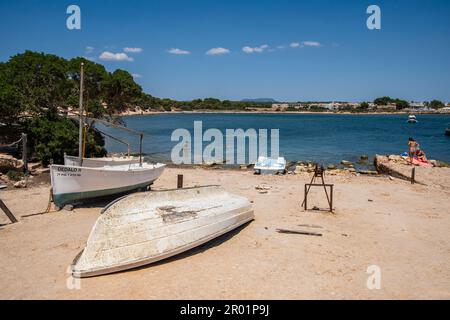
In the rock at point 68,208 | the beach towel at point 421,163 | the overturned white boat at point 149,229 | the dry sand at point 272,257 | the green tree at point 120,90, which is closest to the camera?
the dry sand at point 272,257

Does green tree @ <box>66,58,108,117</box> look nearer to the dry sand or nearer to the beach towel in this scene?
the dry sand

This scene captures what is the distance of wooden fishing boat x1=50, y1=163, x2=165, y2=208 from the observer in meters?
12.4

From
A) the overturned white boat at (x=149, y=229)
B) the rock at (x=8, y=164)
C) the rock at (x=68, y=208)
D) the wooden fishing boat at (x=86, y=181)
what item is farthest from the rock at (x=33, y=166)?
the overturned white boat at (x=149, y=229)

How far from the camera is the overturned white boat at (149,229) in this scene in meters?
7.63

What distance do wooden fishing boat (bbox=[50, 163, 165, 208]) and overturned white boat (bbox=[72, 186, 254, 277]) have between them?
405cm

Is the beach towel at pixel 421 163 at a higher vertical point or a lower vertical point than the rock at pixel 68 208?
higher

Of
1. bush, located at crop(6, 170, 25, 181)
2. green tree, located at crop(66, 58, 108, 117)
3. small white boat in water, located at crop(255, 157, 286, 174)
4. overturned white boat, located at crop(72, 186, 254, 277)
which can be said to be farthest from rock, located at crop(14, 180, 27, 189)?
small white boat in water, located at crop(255, 157, 286, 174)

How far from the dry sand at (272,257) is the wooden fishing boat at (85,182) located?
56 centimetres

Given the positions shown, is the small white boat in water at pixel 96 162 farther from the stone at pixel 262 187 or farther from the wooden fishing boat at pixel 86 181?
the stone at pixel 262 187

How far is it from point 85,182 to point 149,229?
5534mm

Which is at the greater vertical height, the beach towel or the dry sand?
the beach towel

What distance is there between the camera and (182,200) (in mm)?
10180
